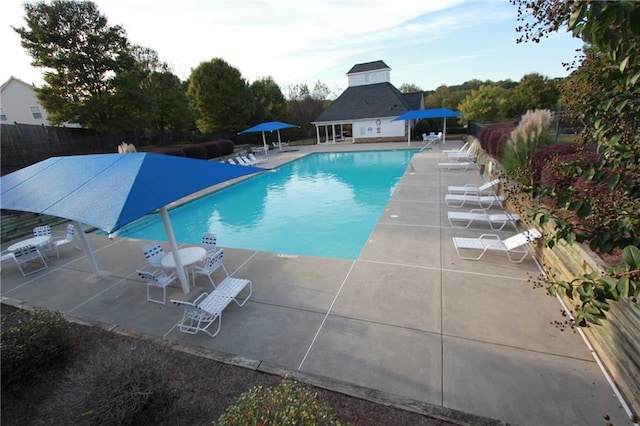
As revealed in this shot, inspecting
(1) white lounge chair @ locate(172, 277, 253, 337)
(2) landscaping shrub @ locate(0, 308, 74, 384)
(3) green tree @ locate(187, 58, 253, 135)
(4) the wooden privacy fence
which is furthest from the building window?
(1) white lounge chair @ locate(172, 277, 253, 337)

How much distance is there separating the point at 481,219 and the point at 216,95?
26.5 metres

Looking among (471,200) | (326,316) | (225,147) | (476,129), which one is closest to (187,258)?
(326,316)

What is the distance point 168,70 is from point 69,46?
24.5ft

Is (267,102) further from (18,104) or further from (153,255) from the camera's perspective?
(153,255)

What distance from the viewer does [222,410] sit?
2912 millimetres

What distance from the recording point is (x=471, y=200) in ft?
29.1

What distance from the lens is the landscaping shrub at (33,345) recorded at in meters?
3.30

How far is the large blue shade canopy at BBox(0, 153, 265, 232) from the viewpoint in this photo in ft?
12.7

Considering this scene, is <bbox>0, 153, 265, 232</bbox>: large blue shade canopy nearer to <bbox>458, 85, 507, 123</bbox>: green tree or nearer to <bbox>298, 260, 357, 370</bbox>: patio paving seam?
<bbox>298, 260, 357, 370</bbox>: patio paving seam

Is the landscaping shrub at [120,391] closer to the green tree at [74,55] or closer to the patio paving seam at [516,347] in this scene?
the patio paving seam at [516,347]

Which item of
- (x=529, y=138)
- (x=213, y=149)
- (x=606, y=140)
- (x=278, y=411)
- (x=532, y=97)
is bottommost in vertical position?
(x=278, y=411)

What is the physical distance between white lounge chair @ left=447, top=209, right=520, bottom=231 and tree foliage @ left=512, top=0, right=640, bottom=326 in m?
5.51

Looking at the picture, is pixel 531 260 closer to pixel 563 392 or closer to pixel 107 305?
pixel 563 392

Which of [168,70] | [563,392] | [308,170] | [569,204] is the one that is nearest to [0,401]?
[569,204]
